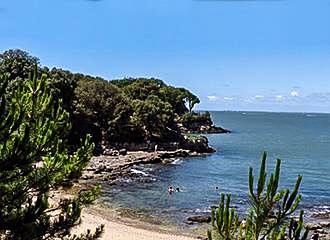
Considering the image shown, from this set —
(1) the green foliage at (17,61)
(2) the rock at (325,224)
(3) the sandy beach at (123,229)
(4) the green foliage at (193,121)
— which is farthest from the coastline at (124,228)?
(4) the green foliage at (193,121)

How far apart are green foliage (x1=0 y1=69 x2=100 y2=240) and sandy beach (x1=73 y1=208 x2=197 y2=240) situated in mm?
10309

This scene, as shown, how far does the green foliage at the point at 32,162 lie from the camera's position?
8.91m

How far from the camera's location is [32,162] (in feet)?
31.1

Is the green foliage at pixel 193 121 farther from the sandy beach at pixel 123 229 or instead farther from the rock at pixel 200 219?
the sandy beach at pixel 123 229

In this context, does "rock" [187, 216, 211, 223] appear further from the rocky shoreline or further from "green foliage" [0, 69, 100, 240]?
"green foliage" [0, 69, 100, 240]

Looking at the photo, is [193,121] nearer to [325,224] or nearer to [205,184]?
[205,184]

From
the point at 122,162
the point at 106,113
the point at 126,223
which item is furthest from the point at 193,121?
the point at 126,223

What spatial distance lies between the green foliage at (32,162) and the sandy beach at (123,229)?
10309 millimetres

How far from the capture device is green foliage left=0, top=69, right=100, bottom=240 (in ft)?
29.2

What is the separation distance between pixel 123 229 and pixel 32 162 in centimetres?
1512

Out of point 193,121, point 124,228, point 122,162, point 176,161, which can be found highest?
point 193,121

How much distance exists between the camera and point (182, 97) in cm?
10894

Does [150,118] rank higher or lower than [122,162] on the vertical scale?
higher

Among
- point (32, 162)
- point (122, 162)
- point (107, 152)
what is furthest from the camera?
point (107, 152)
